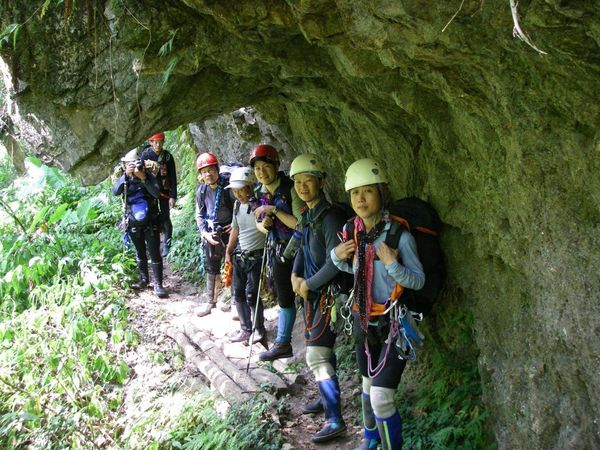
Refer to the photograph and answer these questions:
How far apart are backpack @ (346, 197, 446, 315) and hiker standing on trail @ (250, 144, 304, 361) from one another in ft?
5.52

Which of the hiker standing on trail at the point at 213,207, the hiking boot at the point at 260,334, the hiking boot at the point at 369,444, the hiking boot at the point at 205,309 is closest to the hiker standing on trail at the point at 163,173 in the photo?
the hiker standing on trail at the point at 213,207

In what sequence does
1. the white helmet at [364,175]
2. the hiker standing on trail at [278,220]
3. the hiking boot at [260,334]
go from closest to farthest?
the white helmet at [364,175], the hiker standing on trail at [278,220], the hiking boot at [260,334]

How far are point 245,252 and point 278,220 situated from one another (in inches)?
41.6

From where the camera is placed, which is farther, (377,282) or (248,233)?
(248,233)

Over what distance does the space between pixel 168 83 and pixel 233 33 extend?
1.09 meters

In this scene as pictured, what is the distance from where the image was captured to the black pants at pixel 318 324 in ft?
18.6

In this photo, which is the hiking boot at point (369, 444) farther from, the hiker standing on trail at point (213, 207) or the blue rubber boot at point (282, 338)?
the hiker standing on trail at point (213, 207)

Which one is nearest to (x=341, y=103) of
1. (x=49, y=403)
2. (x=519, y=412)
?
(x=519, y=412)

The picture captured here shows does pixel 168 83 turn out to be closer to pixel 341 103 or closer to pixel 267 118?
pixel 341 103

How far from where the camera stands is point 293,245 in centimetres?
633

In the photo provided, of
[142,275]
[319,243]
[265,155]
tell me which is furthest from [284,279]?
[142,275]

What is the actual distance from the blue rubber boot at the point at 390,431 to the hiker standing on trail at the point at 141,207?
663cm

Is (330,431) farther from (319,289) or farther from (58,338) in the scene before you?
(58,338)

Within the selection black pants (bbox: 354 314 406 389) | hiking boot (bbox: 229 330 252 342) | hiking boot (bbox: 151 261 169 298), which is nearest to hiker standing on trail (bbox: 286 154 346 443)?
black pants (bbox: 354 314 406 389)
